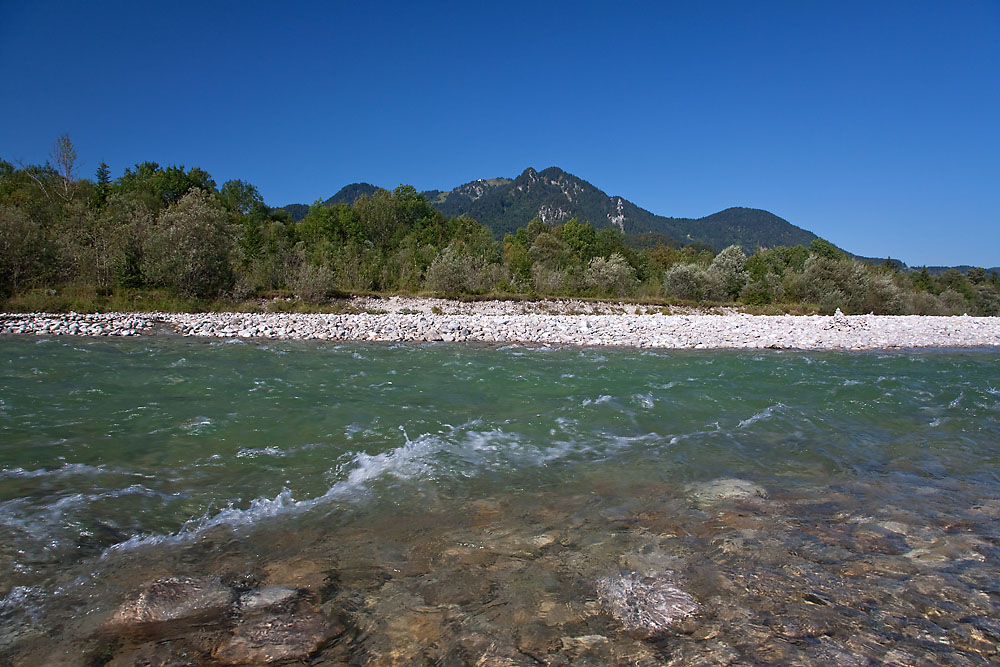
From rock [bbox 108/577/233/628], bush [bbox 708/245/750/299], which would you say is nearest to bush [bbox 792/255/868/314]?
bush [bbox 708/245/750/299]

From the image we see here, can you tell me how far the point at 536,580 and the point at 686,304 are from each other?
3380cm

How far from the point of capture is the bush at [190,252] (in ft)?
73.5

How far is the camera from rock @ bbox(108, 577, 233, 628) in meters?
2.55

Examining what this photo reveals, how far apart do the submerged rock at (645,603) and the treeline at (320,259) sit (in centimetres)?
2487

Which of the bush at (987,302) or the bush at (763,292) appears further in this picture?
the bush at (987,302)

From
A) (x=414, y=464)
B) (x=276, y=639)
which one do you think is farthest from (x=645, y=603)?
(x=414, y=464)

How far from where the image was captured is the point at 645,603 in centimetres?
270

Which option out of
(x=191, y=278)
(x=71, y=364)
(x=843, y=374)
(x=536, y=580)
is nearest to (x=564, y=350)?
(x=843, y=374)

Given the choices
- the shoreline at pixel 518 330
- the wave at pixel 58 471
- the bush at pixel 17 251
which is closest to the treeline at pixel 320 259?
the bush at pixel 17 251

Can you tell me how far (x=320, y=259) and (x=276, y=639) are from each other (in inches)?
1306

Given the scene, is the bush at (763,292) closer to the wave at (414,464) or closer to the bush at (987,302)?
the bush at (987,302)

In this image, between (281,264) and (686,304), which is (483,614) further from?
(686,304)

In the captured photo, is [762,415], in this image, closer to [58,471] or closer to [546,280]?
[58,471]

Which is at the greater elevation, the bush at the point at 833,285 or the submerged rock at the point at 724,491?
the bush at the point at 833,285
